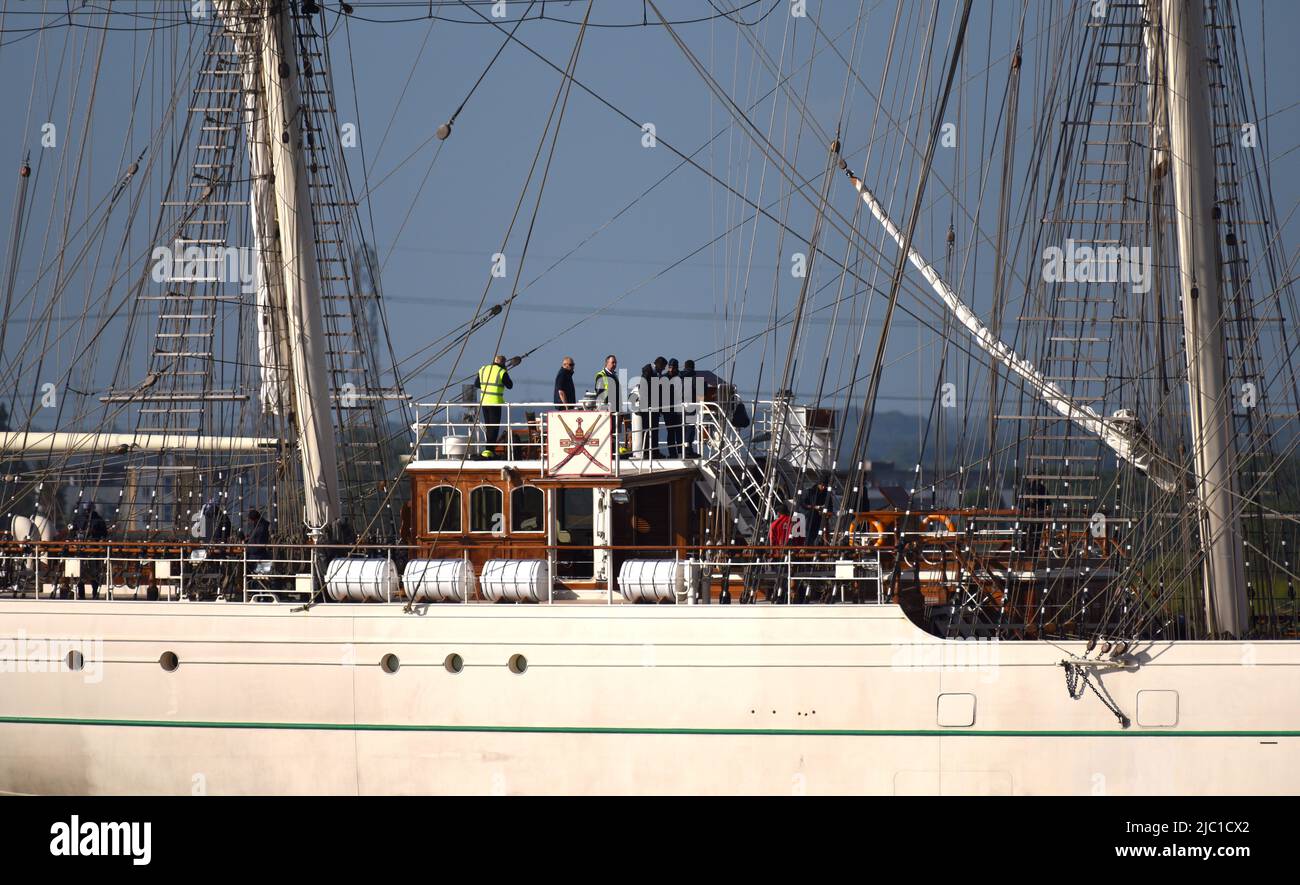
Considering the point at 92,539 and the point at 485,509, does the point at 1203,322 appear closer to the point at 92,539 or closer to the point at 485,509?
the point at 485,509

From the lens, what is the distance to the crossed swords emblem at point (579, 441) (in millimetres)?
18234

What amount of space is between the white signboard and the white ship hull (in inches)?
74.9

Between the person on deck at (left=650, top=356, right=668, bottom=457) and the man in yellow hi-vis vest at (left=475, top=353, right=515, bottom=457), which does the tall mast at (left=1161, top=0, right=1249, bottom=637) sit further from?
the man in yellow hi-vis vest at (left=475, top=353, right=515, bottom=457)

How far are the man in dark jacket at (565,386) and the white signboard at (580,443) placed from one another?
241 centimetres

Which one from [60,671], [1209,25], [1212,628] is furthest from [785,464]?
[60,671]

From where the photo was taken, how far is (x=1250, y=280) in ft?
60.4

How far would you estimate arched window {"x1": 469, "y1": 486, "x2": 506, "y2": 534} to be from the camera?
1947 centimetres

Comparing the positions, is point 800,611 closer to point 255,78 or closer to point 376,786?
point 376,786

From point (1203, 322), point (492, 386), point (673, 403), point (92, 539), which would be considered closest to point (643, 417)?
point (673, 403)

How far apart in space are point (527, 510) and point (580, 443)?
1681mm

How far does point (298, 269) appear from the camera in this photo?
20.8 meters

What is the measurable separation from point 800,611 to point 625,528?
10.7 feet

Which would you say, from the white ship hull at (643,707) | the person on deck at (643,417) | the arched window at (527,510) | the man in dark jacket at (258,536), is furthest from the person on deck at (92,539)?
the person on deck at (643,417)

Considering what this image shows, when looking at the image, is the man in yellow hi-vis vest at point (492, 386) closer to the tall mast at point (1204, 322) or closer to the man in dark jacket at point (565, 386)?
the man in dark jacket at point (565, 386)
